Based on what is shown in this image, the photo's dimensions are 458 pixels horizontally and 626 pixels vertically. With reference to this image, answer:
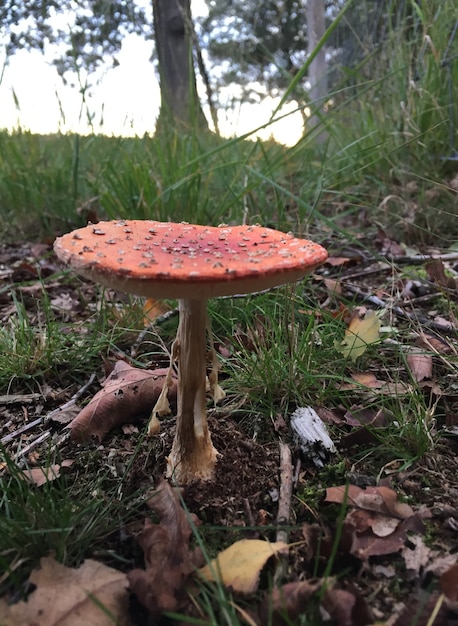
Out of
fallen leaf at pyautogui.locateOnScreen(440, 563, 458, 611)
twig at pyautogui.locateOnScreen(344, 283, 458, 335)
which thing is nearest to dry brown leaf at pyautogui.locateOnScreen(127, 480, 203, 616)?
fallen leaf at pyautogui.locateOnScreen(440, 563, 458, 611)

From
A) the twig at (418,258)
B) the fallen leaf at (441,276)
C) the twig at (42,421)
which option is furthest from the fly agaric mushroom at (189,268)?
the twig at (418,258)

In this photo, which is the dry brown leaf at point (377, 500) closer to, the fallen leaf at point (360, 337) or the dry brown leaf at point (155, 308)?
the fallen leaf at point (360, 337)

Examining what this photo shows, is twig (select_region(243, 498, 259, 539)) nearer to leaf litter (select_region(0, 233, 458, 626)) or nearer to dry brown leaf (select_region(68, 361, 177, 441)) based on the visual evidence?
leaf litter (select_region(0, 233, 458, 626))

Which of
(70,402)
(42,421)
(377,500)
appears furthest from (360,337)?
(42,421)

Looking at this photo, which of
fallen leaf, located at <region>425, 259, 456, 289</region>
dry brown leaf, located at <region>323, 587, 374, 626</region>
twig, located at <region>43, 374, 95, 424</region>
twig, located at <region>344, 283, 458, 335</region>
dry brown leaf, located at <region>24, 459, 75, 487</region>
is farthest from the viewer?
fallen leaf, located at <region>425, 259, 456, 289</region>

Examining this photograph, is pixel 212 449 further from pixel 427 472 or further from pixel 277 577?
pixel 427 472

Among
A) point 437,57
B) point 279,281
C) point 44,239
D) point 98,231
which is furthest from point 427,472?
point 44,239

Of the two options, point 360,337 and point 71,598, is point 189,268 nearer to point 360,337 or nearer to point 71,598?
point 71,598
